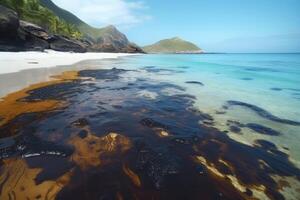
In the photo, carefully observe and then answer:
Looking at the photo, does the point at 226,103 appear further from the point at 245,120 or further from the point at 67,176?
the point at 67,176

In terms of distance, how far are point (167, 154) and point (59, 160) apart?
104 inches

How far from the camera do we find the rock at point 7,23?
2884cm

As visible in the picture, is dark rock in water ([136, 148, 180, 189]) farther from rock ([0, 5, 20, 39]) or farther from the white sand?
rock ([0, 5, 20, 39])

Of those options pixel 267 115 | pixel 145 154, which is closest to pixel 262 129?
pixel 267 115

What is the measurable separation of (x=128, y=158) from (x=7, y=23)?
3332 cm

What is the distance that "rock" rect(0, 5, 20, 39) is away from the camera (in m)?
28.8

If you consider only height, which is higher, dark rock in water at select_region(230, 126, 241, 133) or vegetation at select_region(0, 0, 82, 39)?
vegetation at select_region(0, 0, 82, 39)

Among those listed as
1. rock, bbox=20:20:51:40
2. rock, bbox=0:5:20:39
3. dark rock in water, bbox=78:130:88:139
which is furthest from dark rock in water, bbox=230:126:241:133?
rock, bbox=20:20:51:40

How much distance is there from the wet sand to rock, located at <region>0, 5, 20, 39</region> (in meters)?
26.7

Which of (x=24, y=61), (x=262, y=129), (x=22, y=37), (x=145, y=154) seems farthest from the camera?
(x=22, y=37)

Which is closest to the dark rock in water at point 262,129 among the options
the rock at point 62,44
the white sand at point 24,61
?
the white sand at point 24,61

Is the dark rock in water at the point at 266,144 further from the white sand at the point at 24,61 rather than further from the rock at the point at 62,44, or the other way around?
the rock at the point at 62,44

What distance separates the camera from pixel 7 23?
29.2m

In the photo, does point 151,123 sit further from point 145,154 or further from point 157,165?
point 157,165
